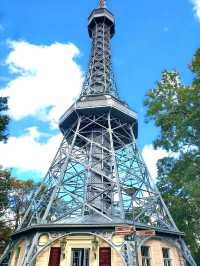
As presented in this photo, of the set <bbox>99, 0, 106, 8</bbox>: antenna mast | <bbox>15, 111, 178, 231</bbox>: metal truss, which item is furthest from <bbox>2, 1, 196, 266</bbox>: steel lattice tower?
<bbox>99, 0, 106, 8</bbox>: antenna mast

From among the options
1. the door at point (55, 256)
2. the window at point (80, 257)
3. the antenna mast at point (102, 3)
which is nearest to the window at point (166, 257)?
the window at point (80, 257)

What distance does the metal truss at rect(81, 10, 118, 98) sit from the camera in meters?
35.6

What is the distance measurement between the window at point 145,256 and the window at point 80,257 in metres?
3.53

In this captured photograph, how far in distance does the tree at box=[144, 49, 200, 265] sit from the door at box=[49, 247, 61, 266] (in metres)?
8.83

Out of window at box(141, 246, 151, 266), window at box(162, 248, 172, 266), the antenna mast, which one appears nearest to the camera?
window at box(141, 246, 151, 266)

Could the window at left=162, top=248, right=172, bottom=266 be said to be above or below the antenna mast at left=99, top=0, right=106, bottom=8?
below

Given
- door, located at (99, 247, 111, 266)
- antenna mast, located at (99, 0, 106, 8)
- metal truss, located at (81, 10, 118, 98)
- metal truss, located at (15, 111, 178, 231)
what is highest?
antenna mast, located at (99, 0, 106, 8)

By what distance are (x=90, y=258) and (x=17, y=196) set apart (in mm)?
16736

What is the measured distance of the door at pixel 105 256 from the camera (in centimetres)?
1645

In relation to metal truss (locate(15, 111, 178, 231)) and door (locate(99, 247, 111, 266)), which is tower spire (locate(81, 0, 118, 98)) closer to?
metal truss (locate(15, 111, 178, 231))

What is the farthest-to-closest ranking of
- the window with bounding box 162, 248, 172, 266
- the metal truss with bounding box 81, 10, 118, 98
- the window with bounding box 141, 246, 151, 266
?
the metal truss with bounding box 81, 10, 118, 98, the window with bounding box 162, 248, 172, 266, the window with bounding box 141, 246, 151, 266

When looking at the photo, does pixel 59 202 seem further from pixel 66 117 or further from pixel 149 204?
pixel 66 117

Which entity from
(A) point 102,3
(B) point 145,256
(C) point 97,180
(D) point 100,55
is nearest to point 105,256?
(B) point 145,256

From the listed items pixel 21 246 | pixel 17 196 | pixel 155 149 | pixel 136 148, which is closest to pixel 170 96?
pixel 155 149
